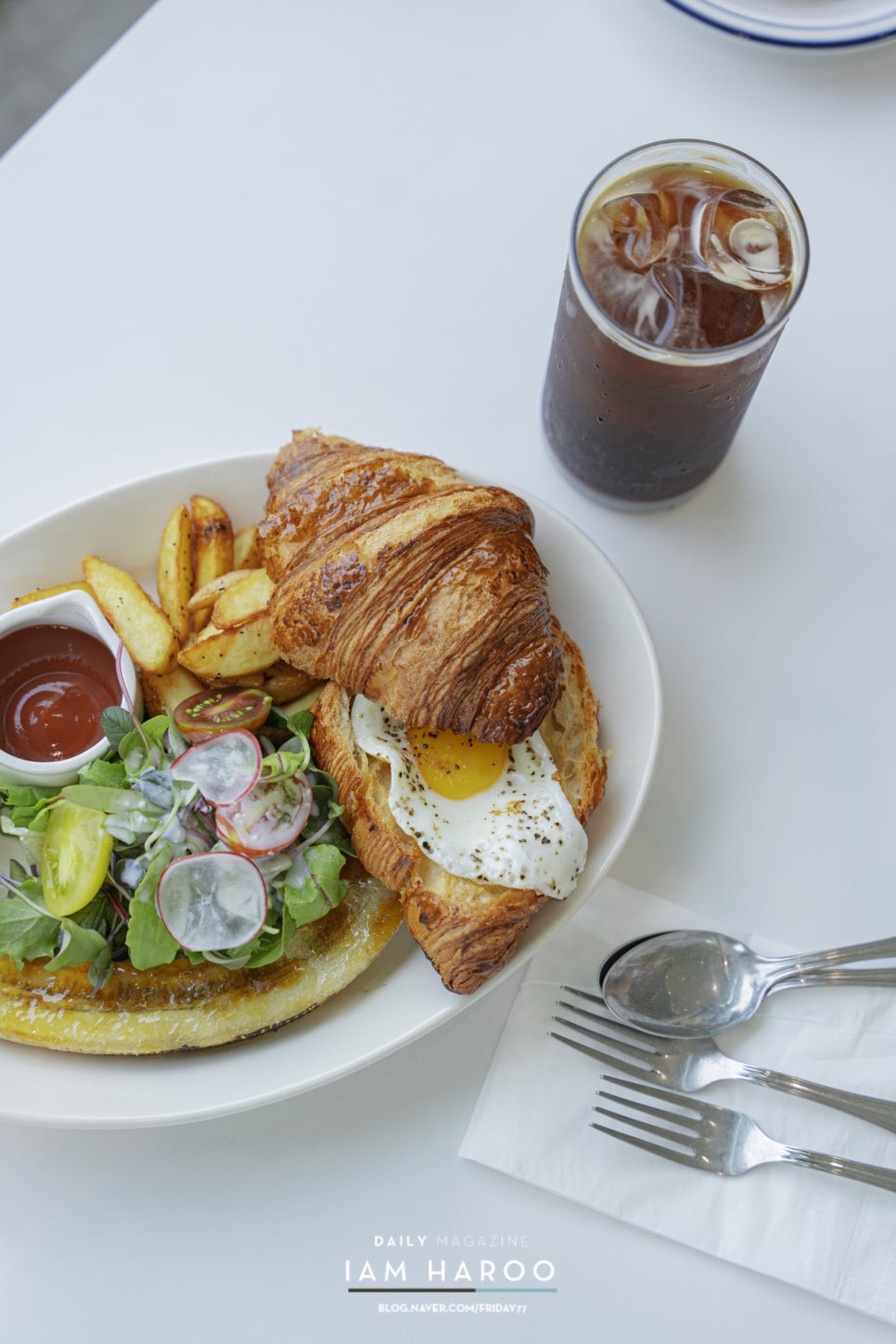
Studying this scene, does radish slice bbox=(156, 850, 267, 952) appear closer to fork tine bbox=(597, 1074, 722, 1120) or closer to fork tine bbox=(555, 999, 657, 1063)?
fork tine bbox=(555, 999, 657, 1063)

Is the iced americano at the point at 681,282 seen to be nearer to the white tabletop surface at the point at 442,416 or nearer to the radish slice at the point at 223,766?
the white tabletop surface at the point at 442,416

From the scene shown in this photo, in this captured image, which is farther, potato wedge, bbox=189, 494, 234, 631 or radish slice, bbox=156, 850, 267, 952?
potato wedge, bbox=189, 494, 234, 631

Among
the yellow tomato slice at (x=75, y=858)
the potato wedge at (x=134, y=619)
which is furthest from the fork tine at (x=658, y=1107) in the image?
the potato wedge at (x=134, y=619)

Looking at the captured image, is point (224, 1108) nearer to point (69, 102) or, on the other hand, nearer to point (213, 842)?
Result: point (213, 842)

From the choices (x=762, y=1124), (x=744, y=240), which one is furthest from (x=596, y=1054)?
(x=744, y=240)

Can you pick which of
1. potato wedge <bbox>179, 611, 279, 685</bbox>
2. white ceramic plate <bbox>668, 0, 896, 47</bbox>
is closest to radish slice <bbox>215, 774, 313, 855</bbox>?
potato wedge <bbox>179, 611, 279, 685</bbox>
